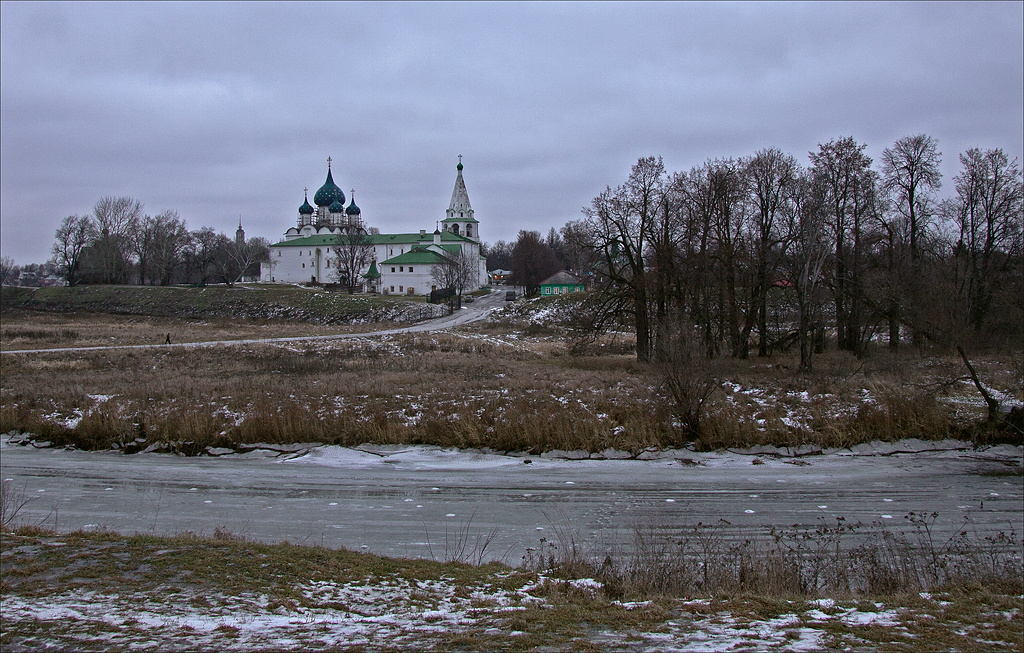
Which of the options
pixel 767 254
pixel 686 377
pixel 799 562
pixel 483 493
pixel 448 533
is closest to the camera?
pixel 799 562

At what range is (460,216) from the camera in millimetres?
107250

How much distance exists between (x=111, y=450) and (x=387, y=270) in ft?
250

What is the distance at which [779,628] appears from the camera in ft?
18.3

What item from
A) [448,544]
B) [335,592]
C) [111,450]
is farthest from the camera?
[111,450]

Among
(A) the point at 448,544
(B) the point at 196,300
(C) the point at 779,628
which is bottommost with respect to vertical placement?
(A) the point at 448,544

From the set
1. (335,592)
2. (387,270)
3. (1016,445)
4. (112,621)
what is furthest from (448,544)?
(387,270)

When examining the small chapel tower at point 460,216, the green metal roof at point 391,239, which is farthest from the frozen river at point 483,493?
the small chapel tower at point 460,216

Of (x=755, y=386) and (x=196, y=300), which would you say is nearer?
(x=755, y=386)

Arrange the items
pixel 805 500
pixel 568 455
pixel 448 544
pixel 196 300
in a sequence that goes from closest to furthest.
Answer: pixel 448 544, pixel 805 500, pixel 568 455, pixel 196 300

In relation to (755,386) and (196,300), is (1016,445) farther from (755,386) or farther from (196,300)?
(196,300)

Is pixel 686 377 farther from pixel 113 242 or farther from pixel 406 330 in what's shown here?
pixel 113 242

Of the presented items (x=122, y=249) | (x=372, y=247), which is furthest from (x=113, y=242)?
(x=372, y=247)

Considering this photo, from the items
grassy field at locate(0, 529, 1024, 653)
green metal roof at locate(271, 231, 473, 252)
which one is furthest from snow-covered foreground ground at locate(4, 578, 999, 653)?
green metal roof at locate(271, 231, 473, 252)

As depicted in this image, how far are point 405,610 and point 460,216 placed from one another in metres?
104
